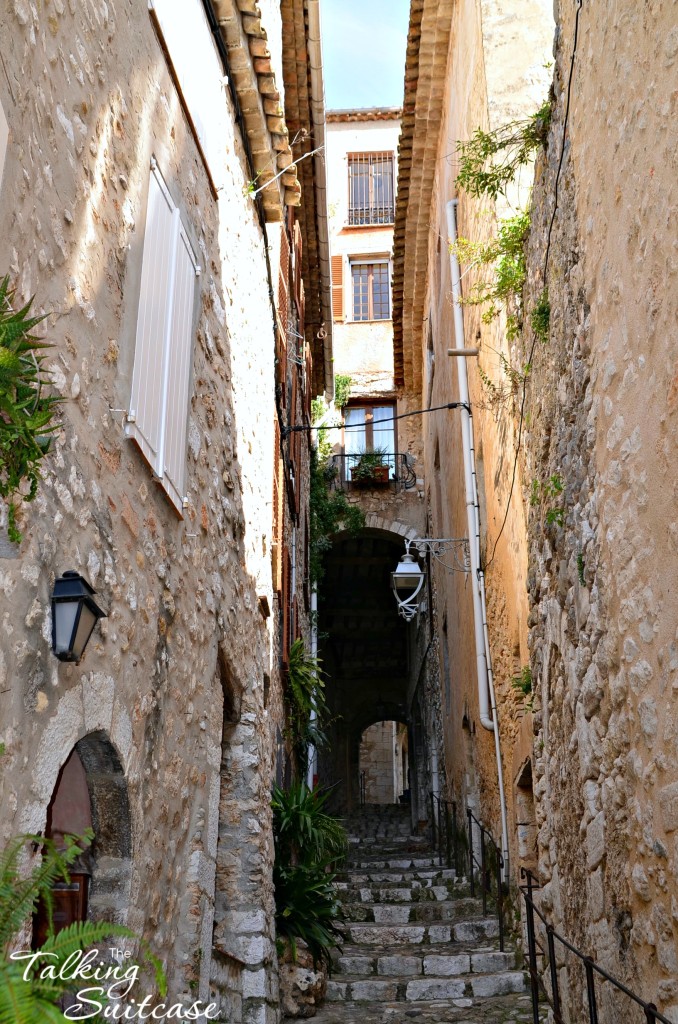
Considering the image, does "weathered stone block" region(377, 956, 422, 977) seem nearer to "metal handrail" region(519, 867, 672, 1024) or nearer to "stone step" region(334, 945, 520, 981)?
"stone step" region(334, 945, 520, 981)

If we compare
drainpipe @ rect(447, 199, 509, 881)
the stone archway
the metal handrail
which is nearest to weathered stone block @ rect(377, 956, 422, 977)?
the metal handrail

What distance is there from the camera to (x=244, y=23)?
729 cm

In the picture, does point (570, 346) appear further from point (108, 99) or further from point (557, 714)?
point (108, 99)

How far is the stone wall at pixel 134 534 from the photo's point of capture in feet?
10.3

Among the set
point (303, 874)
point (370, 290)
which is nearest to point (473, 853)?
point (303, 874)

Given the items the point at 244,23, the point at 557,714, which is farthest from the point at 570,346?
the point at 244,23

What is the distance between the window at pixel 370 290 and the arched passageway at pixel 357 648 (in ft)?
17.3

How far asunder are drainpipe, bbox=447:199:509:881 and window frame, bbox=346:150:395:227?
12497 mm

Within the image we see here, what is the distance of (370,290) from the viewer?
23.0 m

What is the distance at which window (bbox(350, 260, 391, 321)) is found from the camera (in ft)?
74.5

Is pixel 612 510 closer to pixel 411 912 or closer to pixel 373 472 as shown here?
pixel 411 912

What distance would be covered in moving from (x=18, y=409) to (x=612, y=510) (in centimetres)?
280

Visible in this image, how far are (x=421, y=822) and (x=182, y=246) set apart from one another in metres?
14.5

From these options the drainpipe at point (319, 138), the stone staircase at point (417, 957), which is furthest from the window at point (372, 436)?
the stone staircase at point (417, 957)
